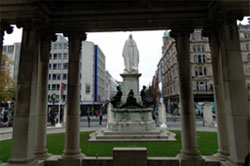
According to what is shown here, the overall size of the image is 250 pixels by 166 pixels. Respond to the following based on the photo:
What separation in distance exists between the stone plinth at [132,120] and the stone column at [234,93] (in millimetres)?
9285

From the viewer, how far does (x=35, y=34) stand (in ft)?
24.0

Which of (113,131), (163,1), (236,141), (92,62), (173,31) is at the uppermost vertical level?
(92,62)

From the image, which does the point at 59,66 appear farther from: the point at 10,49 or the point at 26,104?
the point at 26,104

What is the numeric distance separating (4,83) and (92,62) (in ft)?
126

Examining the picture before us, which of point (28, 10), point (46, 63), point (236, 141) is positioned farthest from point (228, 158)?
point (28, 10)

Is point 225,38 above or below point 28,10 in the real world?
below

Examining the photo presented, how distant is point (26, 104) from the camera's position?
6.70 m

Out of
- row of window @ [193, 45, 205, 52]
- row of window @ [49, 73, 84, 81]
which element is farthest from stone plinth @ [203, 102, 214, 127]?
row of window @ [49, 73, 84, 81]

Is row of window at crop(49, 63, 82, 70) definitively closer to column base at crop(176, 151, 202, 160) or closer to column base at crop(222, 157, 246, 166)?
column base at crop(176, 151, 202, 160)

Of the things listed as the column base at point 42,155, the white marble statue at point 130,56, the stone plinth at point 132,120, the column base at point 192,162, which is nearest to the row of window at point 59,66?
the white marble statue at point 130,56

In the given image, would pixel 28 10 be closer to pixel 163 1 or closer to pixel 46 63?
pixel 46 63

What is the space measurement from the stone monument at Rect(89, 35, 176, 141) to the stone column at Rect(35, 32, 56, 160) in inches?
276

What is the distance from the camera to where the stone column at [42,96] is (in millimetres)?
8000

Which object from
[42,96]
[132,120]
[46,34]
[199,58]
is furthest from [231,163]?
[199,58]
